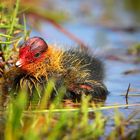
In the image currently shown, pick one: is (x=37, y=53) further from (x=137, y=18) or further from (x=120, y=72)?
(x=137, y=18)

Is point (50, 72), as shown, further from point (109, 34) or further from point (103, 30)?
point (103, 30)

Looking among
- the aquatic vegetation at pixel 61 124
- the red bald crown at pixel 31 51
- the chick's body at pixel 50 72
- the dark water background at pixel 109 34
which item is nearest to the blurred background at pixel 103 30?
the dark water background at pixel 109 34

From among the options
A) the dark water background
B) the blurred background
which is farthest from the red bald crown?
A: the dark water background

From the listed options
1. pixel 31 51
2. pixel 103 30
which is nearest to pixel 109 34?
pixel 103 30

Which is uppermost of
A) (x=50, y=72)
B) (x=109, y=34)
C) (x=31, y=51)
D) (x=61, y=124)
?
(x=109, y=34)

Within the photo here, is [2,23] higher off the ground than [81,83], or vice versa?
[2,23]

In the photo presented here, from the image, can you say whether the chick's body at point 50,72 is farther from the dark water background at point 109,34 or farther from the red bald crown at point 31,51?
the dark water background at point 109,34

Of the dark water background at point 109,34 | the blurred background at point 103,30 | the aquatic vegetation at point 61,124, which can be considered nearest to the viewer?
the aquatic vegetation at point 61,124

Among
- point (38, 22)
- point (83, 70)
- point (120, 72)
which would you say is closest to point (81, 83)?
point (83, 70)
